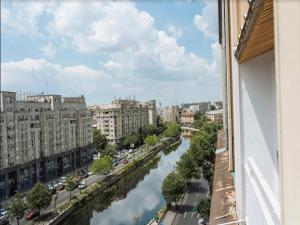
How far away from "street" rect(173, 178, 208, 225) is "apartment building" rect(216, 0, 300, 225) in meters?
8.29

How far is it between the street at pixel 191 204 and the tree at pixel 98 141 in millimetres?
9879

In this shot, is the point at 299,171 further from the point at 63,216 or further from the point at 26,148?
the point at 26,148

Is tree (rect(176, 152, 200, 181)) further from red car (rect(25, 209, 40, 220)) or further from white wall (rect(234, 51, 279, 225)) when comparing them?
white wall (rect(234, 51, 279, 225))

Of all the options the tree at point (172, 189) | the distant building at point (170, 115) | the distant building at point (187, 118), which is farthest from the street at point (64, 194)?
the distant building at point (187, 118)

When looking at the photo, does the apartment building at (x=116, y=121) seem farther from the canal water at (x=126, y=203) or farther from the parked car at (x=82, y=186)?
the parked car at (x=82, y=186)

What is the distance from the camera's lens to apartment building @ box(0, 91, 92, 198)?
12914 millimetres

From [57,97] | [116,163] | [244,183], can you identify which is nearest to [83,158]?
[116,163]

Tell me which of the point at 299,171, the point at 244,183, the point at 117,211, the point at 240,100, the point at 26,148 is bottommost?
the point at 117,211

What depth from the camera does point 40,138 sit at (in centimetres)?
1537

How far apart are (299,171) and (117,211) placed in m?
12.3

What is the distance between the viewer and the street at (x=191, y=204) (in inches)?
394

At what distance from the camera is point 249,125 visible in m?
1.57

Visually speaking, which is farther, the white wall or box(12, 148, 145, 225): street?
box(12, 148, 145, 225): street

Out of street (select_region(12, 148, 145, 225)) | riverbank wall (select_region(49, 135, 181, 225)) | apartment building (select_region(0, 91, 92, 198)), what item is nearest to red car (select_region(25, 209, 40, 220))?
street (select_region(12, 148, 145, 225))
